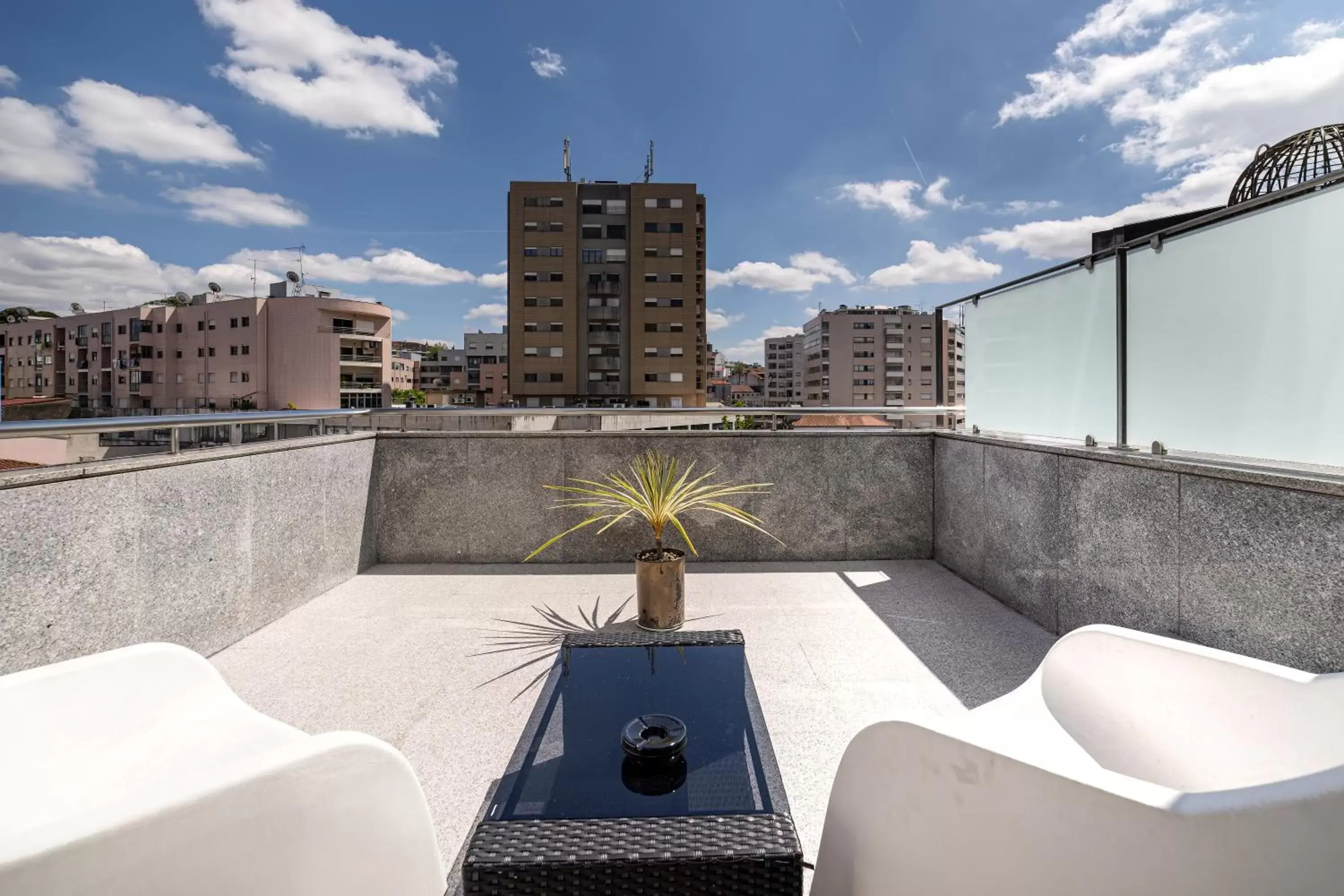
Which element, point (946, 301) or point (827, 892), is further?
point (946, 301)

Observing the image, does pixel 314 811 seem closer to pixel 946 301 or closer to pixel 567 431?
pixel 567 431

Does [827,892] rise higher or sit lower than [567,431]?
lower

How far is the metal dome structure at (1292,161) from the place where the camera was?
11.6 ft

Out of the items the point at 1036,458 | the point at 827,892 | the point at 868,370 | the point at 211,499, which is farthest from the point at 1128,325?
the point at 868,370

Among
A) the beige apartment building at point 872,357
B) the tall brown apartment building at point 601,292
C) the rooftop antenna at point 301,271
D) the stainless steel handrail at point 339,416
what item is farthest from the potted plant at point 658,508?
the beige apartment building at point 872,357

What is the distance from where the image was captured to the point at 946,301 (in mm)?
4719

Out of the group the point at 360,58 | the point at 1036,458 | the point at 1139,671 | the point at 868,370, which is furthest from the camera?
the point at 868,370

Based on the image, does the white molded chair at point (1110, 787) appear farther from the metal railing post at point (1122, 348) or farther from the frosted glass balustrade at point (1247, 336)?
the metal railing post at point (1122, 348)

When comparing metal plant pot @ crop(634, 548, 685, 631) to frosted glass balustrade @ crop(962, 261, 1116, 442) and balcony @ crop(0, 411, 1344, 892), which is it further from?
A: frosted glass balustrade @ crop(962, 261, 1116, 442)

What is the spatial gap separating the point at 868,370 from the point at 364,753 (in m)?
77.1

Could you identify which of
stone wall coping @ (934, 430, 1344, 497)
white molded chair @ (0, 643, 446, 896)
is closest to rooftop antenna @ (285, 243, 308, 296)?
white molded chair @ (0, 643, 446, 896)

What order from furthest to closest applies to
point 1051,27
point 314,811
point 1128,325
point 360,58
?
point 360,58
point 1051,27
point 1128,325
point 314,811

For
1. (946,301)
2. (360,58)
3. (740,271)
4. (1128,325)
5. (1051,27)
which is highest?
(740,271)

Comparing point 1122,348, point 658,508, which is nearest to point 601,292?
point 658,508
